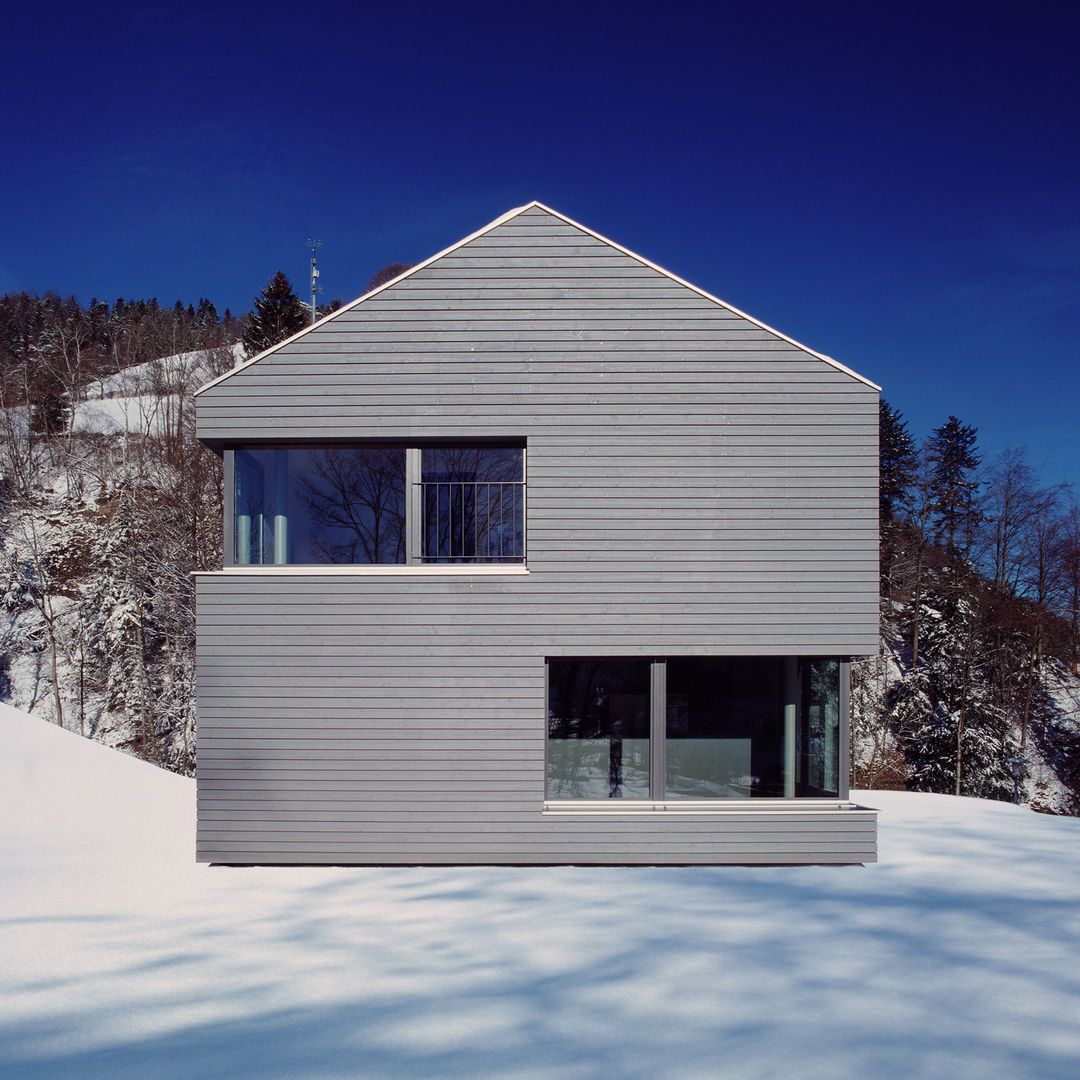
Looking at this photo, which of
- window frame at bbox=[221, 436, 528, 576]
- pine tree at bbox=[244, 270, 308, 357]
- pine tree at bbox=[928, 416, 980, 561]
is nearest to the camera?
window frame at bbox=[221, 436, 528, 576]

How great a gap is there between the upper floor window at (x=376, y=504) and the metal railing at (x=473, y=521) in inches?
0.4

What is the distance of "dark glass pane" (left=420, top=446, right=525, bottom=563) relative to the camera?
7.57m

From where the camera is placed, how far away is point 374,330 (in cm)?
Answer: 757

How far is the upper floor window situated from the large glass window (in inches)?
64.6

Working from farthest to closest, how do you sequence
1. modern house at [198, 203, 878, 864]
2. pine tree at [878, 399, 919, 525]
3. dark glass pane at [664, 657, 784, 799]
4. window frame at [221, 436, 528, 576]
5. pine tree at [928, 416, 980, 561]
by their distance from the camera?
1. pine tree at [878, 399, 919, 525]
2. pine tree at [928, 416, 980, 561]
3. dark glass pane at [664, 657, 784, 799]
4. window frame at [221, 436, 528, 576]
5. modern house at [198, 203, 878, 864]

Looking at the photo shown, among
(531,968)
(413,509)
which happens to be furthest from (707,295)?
(531,968)

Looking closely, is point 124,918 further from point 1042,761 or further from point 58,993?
point 1042,761

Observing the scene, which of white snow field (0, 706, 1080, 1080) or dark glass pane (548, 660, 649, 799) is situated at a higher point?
dark glass pane (548, 660, 649, 799)

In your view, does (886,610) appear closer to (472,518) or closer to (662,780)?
(662,780)

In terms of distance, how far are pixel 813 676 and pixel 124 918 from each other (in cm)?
653

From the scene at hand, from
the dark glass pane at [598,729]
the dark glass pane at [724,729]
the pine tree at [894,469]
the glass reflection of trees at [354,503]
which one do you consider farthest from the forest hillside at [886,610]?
the dark glass pane at [598,729]

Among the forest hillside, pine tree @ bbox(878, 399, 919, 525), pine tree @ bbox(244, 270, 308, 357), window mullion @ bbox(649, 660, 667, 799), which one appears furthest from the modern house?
pine tree @ bbox(244, 270, 308, 357)

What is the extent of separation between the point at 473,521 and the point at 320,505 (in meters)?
1.58

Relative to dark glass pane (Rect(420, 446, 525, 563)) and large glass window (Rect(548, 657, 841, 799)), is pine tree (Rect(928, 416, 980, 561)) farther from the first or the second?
dark glass pane (Rect(420, 446, 525, 563))
